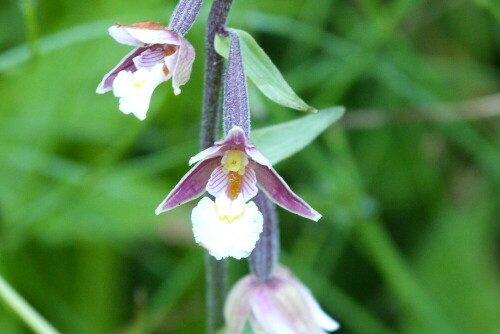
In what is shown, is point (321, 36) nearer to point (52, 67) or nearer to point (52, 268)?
point (52, 67)

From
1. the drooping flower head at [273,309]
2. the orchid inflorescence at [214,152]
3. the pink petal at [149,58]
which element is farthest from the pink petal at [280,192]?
the drooping flower head at [273,309]

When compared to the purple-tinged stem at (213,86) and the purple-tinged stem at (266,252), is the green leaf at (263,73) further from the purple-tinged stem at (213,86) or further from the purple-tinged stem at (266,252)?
the purple-tinged stem at (266,252)

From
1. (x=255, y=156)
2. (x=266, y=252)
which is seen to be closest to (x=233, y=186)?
(x=255, y=156)

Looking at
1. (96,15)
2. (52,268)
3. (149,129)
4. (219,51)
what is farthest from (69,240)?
(219,51)

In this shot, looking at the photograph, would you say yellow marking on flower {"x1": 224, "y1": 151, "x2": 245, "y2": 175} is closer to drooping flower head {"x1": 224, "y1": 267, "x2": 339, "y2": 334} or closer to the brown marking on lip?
the brown marking on lip

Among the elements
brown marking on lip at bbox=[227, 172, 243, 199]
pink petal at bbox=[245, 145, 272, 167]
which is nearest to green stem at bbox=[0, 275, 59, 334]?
brown marking on lip at bbox=[227, 172, 243, 199]
